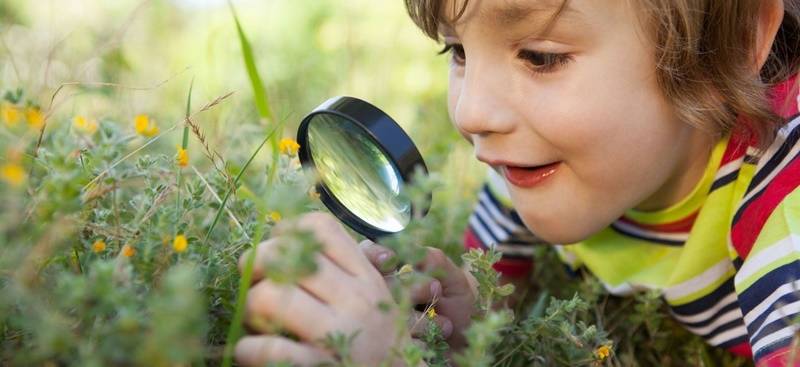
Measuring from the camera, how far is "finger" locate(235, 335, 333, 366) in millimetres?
1381

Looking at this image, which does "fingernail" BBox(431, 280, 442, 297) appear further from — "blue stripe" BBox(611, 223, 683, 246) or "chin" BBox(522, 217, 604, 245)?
"blue stripe" BBox(611, 223, 683, 246)

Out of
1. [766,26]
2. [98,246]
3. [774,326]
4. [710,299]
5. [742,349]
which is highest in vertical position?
[766,26]

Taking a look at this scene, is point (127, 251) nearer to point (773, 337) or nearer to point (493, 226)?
point (773, 337)

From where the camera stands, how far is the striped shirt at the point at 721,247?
1.88m

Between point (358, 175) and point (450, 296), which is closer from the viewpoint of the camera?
point (358, 175)

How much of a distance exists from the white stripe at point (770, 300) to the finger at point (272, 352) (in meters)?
0.94

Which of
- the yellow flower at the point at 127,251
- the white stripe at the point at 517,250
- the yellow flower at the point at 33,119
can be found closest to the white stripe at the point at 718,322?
the white stripe at the point at 517,250

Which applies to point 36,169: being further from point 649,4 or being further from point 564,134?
point 649,4

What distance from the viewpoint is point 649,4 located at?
1892mm

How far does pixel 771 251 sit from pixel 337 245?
928 millimetres

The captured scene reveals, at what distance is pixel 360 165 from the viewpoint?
1.82m

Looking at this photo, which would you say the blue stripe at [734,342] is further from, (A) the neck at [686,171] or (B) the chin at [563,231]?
(B) the chin at [563,231]

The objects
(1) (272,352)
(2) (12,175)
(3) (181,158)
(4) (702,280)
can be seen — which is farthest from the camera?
(4) (702,280)

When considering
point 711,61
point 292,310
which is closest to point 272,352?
point 292,310
